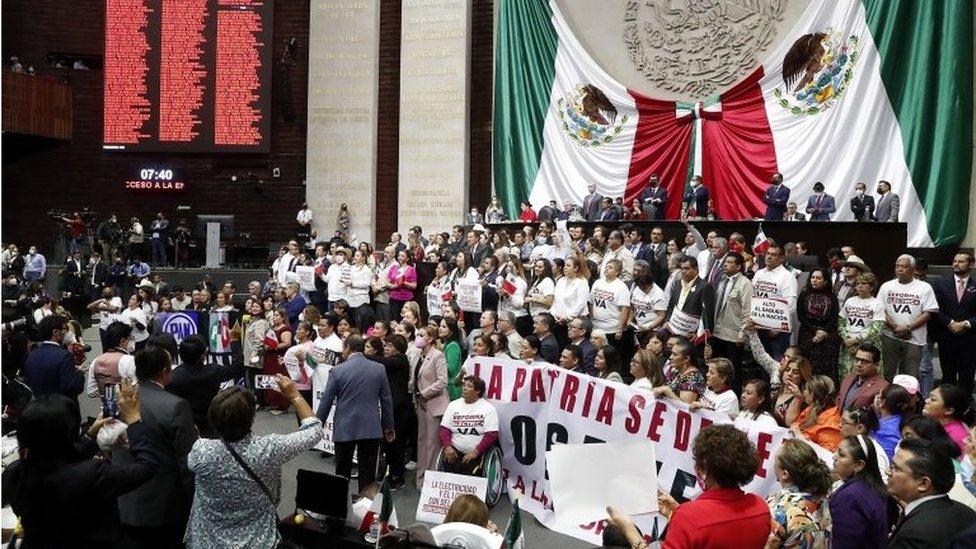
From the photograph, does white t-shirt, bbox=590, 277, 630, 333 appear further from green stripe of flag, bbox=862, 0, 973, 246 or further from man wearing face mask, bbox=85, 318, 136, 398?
green stripe of flag, bbox=862, 0, 973, 246

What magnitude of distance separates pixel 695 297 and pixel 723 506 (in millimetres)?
6374

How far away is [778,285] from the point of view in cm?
934

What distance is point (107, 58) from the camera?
21.9m

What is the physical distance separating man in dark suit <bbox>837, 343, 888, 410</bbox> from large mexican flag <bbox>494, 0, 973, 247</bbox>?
1038 cm

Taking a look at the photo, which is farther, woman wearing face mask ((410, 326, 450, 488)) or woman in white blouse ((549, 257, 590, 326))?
woman in white blouse ((549, 257, 590, 326))

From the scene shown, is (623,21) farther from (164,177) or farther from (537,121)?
(164,177)

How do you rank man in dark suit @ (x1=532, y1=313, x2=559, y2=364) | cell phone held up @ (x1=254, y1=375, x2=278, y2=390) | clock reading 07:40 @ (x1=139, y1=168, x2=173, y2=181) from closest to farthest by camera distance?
man in dark suit @ (x1=532, y1=313, x2=559, y2=364)
cell phone held up @ (x1=254, y1=375, x2=278, y2=390)
clock reading 07:40 @ (x1=139, y1=168, x2=173, y2=181)

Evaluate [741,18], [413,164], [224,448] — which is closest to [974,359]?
[224,448]

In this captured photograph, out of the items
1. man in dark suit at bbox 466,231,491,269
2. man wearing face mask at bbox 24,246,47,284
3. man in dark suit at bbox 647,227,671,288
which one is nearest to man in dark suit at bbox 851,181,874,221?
man in dark suit at bbox 647,227,671,288

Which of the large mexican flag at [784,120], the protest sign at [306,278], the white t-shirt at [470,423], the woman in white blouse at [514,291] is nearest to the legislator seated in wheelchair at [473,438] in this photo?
the white t-shirt at [470,423]

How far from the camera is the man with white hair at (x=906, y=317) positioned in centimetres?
902

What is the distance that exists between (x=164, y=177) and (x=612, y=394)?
1927 cm

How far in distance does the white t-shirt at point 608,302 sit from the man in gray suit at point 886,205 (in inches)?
256

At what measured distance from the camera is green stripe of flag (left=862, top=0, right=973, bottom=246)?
1571 cm
